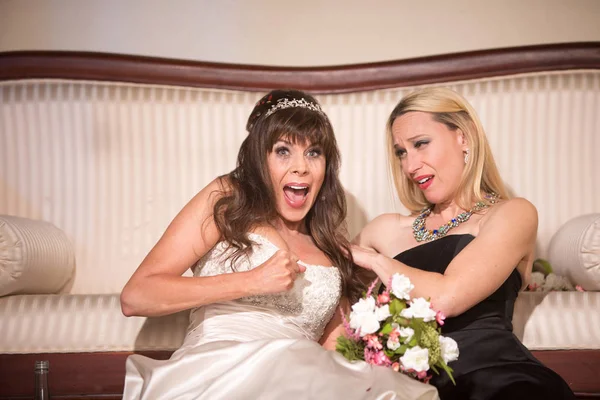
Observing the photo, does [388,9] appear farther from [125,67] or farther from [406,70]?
[125,67]

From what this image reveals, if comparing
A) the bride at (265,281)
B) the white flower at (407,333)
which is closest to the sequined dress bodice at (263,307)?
the bride at (265,281)

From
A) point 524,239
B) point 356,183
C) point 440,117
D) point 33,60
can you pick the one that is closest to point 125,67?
point 33,60

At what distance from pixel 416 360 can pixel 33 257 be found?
1.82 metres

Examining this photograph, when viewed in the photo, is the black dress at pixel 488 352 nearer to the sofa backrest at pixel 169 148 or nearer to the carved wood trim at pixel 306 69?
the sofa backrest at pixel 169 148

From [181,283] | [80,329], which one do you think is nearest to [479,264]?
[181,283]

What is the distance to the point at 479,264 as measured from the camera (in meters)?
2.51

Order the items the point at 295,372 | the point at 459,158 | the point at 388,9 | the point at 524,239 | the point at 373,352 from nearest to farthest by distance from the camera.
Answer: the point at 295,372, the point at 373,352, the point at 524,239, the point at 459,158, the point at 388,9

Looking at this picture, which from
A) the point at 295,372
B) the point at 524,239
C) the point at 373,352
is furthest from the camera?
the point at 524,239

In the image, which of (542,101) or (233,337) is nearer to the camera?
(233,337)

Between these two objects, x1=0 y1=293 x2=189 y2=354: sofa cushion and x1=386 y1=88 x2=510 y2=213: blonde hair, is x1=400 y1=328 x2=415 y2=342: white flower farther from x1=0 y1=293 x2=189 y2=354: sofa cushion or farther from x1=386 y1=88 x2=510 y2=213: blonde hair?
x1=0 y1=293 x2=189 y2=354: sofa cushion

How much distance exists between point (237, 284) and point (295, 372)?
0.43m

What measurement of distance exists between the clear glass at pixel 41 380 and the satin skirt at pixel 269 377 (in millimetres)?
506

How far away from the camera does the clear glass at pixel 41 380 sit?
2.50 m

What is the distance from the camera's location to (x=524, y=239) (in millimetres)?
2641
